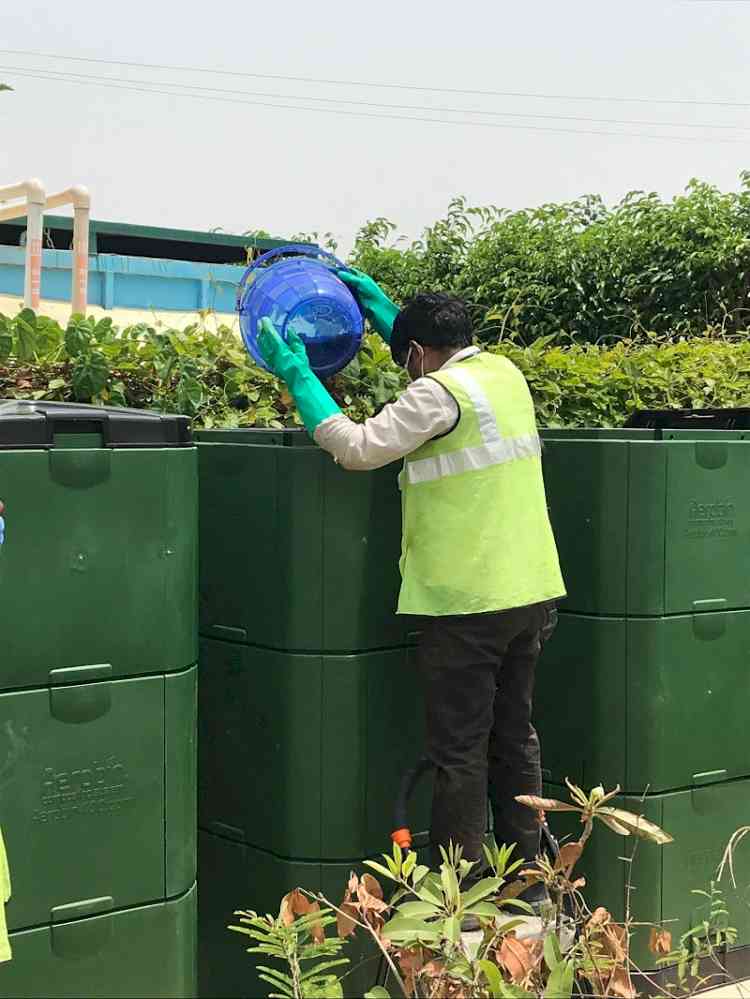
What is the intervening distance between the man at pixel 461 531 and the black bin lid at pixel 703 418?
68 centimetres

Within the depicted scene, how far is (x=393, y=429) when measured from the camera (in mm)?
2779

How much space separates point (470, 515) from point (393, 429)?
0.28 metres

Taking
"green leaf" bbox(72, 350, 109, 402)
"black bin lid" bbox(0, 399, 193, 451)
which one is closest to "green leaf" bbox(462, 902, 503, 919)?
"black bin lid" bbox(0, 399, 193, 451)

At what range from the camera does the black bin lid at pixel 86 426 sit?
2.31 metres

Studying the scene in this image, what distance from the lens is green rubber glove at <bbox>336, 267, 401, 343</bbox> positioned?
3365 mm

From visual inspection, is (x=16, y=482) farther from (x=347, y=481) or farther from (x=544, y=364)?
(x=544, y=364)

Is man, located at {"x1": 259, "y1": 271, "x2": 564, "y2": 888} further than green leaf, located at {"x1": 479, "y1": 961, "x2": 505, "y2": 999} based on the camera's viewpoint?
Yes

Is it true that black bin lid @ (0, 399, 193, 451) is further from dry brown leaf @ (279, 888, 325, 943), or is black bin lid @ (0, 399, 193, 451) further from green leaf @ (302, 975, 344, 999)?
green leaf @ (302, 975, 344, 999)

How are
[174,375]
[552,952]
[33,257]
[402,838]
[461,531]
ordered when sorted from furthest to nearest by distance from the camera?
[33,257] → [174,375] → [461,531] → [402,838] → [552,952]

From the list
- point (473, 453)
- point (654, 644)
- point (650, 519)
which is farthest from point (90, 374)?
point (654, 644)

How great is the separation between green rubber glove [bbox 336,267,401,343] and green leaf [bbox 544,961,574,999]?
199 centimetres

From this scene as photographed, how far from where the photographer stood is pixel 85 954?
7.88 feet

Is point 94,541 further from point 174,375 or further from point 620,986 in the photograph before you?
point 174,375

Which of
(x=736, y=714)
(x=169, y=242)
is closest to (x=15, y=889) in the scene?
(x=736, y=714)
